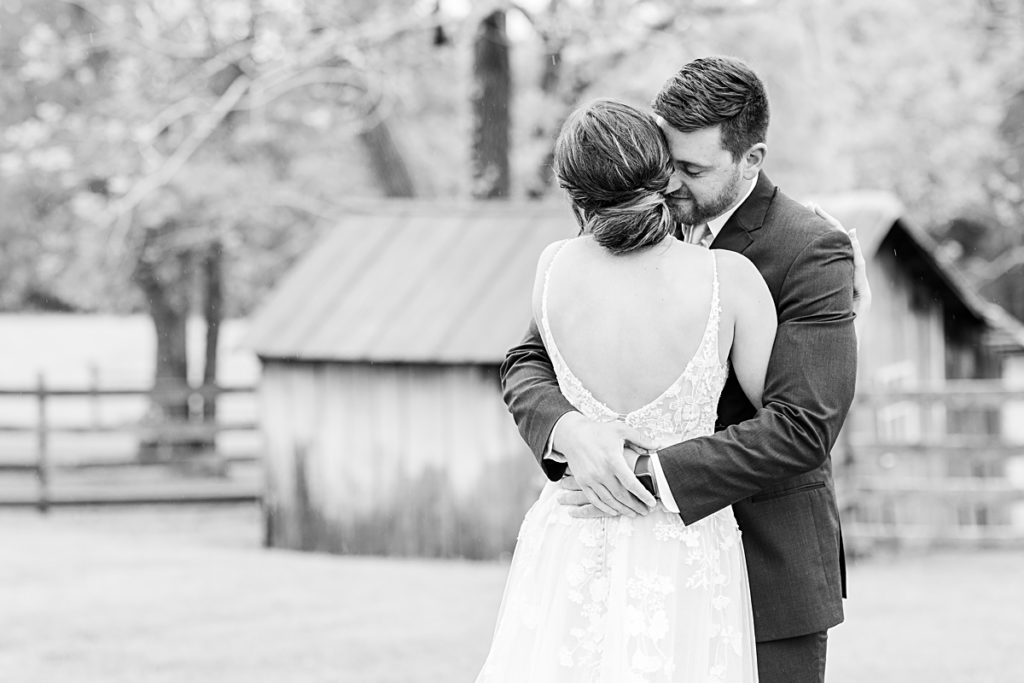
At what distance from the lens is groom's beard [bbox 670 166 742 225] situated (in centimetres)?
278

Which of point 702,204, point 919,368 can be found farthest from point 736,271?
point 919,368

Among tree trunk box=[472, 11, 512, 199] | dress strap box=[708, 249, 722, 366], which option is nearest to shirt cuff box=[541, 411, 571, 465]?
dress strap box=[708, 249, 722, 366]

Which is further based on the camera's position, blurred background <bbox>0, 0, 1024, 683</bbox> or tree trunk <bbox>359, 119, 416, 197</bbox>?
tree trunk <bbox>359, 119, 416, 197</bbox>

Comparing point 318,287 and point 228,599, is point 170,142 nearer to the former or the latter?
point 318,287

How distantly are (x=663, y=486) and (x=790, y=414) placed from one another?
0.94 feet

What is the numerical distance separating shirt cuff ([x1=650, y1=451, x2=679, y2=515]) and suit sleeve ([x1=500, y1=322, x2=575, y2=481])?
22 centimetres

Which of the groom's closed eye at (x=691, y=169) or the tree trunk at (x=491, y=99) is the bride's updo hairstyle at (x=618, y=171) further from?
the tree trunk at (x=491, y=99)

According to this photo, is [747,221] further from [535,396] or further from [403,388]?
[403,388]

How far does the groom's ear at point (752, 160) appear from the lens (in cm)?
279

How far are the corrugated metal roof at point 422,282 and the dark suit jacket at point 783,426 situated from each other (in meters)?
7.84

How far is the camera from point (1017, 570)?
989 centimetres

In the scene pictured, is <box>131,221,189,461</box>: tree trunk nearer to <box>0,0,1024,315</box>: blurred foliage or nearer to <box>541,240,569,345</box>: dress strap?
<box>0,0,1024,315</box>: blurred foliage

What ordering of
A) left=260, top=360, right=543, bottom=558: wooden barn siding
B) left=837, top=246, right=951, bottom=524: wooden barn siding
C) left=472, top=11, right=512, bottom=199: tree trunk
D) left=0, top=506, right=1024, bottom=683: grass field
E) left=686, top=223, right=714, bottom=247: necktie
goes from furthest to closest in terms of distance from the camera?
left=472, top=11, right=512, bottom=199: tree trunk, left=837, top=246, right=951, bottom=524: wooden barn siding, left=260, top=360, right=543, bottom=558: wooden barn siding, left=0, top=506, right=1024, bottom=683: grass field, left=686, top=223, right=714, bottom=247: necktie

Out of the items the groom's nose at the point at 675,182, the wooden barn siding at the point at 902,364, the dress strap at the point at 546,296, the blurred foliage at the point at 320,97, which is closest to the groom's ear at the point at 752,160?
the groom's nose at the point at 675,182
